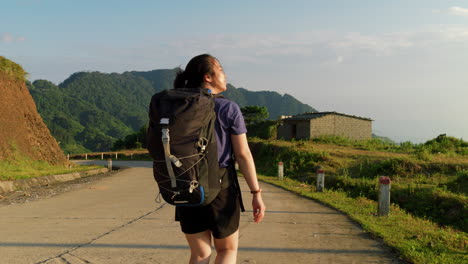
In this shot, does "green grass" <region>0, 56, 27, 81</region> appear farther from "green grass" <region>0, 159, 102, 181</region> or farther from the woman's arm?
the woman's arm

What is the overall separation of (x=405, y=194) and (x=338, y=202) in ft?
19.1

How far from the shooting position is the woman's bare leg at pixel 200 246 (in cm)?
296

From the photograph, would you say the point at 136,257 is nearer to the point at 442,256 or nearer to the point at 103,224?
the point at 103,224

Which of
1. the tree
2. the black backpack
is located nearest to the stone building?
the tree

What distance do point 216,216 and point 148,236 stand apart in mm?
3469

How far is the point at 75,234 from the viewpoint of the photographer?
6125 mm

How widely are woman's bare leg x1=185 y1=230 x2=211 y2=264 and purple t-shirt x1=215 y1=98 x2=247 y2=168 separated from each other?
53 cm

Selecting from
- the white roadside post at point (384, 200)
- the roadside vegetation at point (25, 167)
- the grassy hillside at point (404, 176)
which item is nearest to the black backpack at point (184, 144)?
the white roadside post at point (384, 200)

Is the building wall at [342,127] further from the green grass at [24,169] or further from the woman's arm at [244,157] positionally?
the woman's arm at [244,157]

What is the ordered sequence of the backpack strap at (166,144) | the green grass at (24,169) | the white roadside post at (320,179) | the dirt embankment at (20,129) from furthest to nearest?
the dirt embankment at (20,129) → the green grass at (24,169) → the white roadside post at (320,179) → the backpack strap at (166,144)

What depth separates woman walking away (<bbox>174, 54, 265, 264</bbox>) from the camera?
9.44ft

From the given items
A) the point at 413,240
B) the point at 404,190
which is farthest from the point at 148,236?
the point at 404,190

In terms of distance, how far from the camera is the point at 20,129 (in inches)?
810

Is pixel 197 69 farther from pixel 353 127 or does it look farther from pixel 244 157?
pixel 353 127
